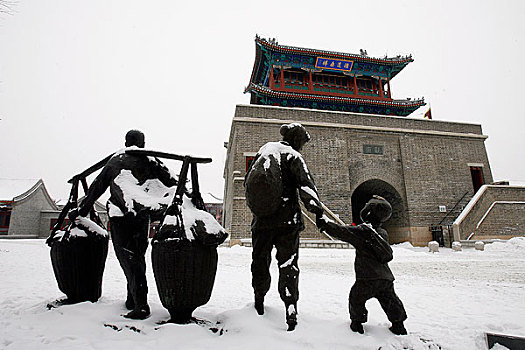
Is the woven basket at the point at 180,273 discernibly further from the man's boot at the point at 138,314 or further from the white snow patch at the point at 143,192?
the white snow patch at the point at 143,192

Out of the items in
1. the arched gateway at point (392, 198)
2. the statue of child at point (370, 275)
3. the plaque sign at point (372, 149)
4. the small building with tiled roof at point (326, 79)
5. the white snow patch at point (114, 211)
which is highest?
the small building with tiled roof at point (326, 79)

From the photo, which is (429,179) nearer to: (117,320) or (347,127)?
(347,127)

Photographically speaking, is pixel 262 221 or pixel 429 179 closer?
pixel 262 221

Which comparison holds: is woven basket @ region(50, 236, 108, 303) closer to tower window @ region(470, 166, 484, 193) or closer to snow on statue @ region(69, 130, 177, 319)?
snow on statue @ region(69, 130, 177, 319)

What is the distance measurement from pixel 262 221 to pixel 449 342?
1739 millimetres

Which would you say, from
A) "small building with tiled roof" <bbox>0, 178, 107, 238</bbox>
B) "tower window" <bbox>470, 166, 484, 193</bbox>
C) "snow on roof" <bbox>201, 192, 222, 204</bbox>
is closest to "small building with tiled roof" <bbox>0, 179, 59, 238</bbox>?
"small building with tiled roof" <bbox>0, 178, 107, 238</bbox>

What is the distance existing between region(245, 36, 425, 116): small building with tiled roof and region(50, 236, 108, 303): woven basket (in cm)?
1573

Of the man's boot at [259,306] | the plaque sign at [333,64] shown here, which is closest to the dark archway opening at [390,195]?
the plaque sign at [333,64]

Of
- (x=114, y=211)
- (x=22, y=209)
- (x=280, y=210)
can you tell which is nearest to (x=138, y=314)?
(x=114, y=211)

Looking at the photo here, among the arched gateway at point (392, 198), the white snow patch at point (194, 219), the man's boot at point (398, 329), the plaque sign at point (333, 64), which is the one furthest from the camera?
the plaque sign at point (333, 64)

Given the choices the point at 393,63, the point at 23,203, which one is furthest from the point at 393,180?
the point at 23,203

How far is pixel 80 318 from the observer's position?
2566mm

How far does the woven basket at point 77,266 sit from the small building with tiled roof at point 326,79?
51.6 feet

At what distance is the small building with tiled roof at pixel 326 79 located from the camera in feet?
60.3
